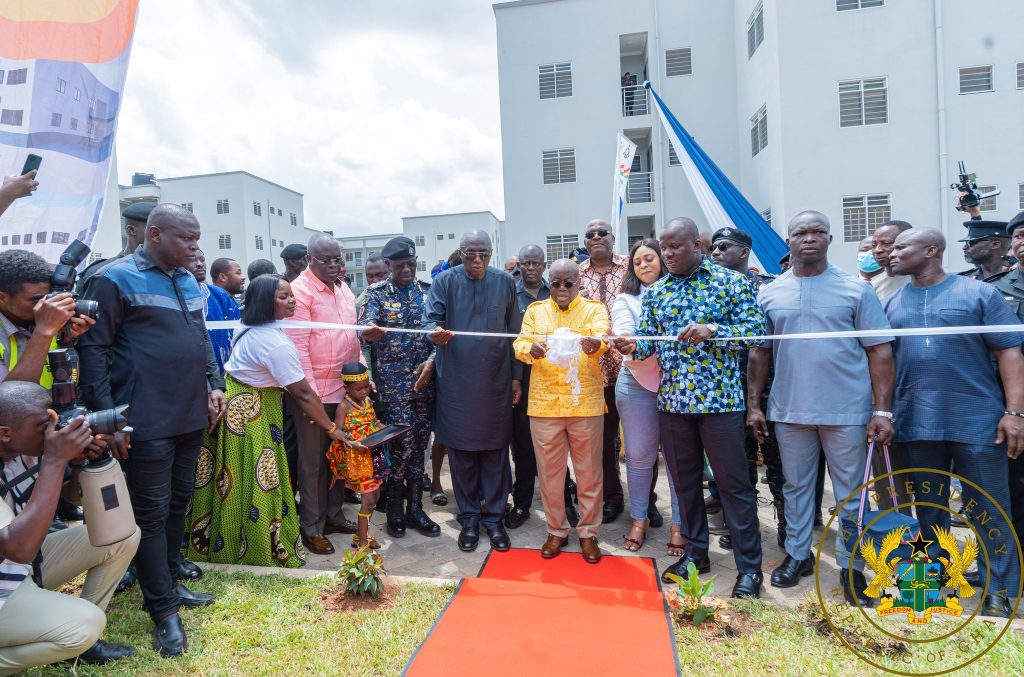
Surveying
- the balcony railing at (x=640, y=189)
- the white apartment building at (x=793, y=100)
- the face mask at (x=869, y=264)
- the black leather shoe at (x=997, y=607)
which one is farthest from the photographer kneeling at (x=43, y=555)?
the balcony railing at (x=640, y=189)

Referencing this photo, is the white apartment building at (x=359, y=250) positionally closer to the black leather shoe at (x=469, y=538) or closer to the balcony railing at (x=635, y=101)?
the balcony railing at (x=635, y=101)

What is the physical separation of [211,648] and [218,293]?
9.73 feet

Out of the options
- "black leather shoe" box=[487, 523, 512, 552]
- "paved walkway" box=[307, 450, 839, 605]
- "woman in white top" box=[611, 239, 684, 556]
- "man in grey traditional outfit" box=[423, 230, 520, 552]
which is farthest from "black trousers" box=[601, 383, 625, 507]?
"black leather shoe" box=[487, 523, 512, 552]

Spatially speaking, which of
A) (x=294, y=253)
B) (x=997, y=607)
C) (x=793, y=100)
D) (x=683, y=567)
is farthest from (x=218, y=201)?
(x=997, y=607)

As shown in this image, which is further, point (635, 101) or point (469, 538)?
point (635, 101)

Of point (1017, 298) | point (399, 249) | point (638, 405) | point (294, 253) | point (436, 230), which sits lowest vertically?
point (638, 405)

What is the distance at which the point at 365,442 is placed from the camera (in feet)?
12.7

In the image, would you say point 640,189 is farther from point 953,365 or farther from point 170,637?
point 170,637

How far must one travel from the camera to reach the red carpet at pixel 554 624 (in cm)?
276

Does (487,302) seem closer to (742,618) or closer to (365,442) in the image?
(365,442)

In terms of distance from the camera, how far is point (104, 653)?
283 centimetres

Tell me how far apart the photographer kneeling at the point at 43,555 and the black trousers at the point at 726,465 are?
3.06 metres

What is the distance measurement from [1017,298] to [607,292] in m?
2.67

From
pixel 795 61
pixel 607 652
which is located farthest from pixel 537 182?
pixel 607 652
